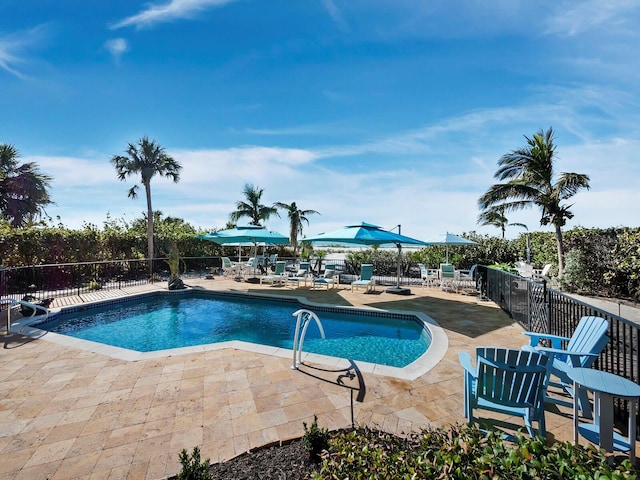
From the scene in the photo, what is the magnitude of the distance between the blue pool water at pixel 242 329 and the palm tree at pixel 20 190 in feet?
20.8

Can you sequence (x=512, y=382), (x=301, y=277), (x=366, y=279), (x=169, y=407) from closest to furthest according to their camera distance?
(x=512, y=382)
(x=169, y=407)
(x=366, y=279)
(x=301, y=277)

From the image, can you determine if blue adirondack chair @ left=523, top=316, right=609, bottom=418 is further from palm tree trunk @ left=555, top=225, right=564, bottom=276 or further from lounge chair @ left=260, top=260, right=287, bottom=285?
lounge chair @ left=260, top=260, right=287, bottom=285

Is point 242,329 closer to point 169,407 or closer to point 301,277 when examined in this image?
point 169,407

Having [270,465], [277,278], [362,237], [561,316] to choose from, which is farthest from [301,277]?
[270,465]

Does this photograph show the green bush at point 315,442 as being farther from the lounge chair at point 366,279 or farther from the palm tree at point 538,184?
the palm tree at point 538,184

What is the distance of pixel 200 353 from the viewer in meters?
4.97

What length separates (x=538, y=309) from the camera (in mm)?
5738

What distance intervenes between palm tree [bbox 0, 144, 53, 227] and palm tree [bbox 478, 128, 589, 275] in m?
19.7

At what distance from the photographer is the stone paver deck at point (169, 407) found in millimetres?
2605

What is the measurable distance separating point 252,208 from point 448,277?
15308mm

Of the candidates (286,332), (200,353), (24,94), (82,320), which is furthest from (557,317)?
(24,94)

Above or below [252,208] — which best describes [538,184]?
below

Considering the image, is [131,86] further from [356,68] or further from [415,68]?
[415,68]

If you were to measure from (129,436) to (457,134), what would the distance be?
12.0m
